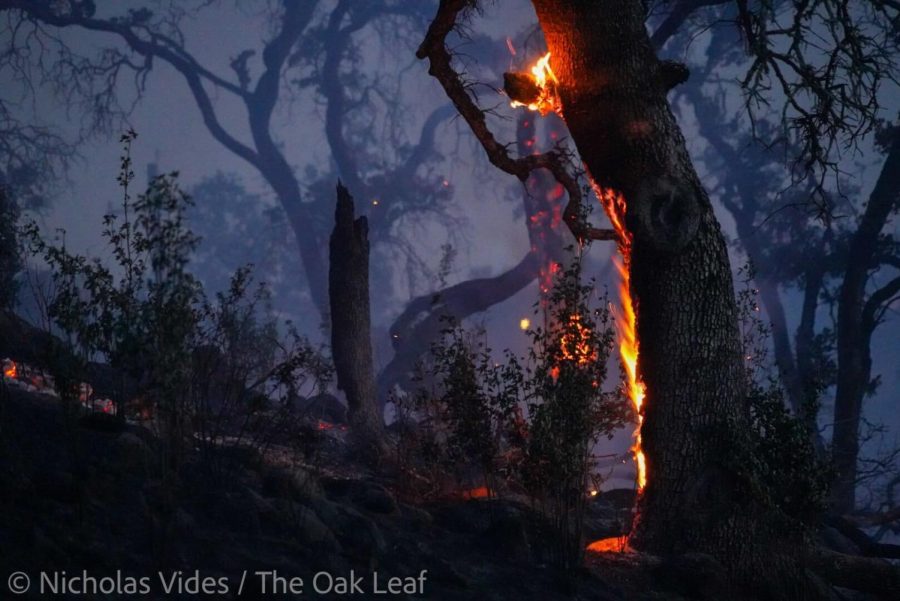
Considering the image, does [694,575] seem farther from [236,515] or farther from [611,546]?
[236,515]

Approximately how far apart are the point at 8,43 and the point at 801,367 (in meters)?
24.0

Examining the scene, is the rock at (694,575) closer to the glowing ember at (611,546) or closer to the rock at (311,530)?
the glowing ember at (611,546)

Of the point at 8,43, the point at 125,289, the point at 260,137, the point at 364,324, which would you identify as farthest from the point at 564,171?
the point at 260,137

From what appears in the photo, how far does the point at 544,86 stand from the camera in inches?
252

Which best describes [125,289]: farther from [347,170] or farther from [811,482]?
[347,170]

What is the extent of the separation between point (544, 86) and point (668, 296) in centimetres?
248

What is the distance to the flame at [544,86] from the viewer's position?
624 centimetres

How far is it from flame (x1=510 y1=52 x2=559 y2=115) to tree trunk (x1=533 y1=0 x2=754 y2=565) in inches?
22.4

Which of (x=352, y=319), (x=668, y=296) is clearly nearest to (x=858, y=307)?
(x=668, y=296)

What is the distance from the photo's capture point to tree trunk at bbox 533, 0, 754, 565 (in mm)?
5133

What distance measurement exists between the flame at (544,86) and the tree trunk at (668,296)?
1.87 feet

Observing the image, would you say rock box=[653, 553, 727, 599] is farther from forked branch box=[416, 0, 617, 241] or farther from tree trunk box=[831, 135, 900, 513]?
tree trunk box=[831, 135, 900, 513]

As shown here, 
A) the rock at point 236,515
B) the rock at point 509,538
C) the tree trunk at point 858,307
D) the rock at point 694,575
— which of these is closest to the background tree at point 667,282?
the rock at point 694,575

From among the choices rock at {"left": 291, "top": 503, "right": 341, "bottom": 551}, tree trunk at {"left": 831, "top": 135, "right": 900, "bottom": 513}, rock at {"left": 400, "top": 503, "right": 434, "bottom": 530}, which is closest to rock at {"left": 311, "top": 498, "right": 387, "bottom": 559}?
rock at {"left": 291, "top": 503, "right": 341, "bottom": 551}
